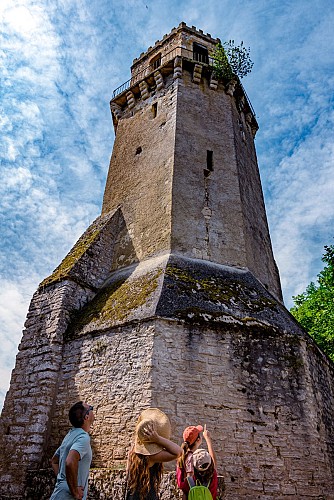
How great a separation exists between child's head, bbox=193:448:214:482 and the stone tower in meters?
2.38

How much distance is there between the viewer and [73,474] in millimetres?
3055

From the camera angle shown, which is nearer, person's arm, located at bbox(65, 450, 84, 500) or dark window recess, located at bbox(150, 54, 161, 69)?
person's arm, located at bbox(65, 450, 84, 500)

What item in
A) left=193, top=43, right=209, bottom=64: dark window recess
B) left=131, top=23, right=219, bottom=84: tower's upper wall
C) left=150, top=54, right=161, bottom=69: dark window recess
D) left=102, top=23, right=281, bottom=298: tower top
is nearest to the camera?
left=102, top=23, right=281, bottom=298: tower top

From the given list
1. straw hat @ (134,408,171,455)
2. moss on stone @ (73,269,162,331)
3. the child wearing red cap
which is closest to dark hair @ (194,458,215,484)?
the child wearing red cap

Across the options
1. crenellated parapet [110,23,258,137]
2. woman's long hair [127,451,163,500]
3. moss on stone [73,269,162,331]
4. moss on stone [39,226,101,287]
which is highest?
crenellated parapet [110,23,258,137]

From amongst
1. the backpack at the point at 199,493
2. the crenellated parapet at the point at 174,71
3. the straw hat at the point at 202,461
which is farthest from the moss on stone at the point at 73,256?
the backpack at the point at 199,493

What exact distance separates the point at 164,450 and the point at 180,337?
3902mm

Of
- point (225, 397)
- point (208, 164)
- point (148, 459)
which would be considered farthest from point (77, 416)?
point (208, 164)

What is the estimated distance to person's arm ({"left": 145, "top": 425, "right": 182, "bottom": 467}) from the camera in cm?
317

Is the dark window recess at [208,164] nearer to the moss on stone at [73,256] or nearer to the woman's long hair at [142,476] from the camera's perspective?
the moss on stone at [73,256]

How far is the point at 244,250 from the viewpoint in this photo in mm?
9719

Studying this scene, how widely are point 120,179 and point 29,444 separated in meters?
7.58

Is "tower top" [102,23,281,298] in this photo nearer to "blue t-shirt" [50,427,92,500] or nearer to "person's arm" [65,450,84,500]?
"blue t-shirt" [50,427,92,500]

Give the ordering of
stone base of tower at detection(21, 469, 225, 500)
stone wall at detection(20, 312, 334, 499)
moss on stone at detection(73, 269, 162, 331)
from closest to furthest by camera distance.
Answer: stone base of tower at detection(21, 469, 225, 500) < stone wall at detection(20, 312, 334, 499) < moss on stone at detection(73, 269, 162, 331)
